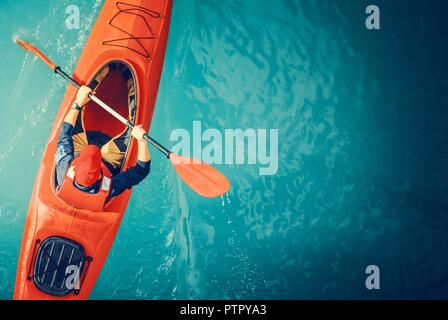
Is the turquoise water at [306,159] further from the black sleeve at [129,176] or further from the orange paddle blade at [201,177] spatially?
the black sleeve at [129,176]

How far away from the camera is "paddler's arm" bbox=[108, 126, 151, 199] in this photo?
3061mm

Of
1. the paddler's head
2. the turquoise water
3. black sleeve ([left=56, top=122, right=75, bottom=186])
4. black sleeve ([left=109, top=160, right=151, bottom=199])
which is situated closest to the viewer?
the paddler's head

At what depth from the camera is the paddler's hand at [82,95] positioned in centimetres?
315

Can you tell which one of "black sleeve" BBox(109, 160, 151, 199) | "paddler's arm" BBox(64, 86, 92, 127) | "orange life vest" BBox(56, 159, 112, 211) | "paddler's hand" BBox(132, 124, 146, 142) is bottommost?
"orange life vest" BBox(56, 159, 112, 211)

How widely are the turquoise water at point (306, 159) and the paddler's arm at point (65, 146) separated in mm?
966

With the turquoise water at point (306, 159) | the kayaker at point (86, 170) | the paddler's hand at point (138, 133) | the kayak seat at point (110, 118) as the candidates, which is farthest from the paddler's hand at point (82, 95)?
the turquoise water at point (306, 159)

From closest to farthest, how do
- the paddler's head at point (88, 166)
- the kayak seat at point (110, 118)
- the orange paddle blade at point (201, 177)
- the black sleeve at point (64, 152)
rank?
the paddler's head at point (88, 166) → the black sleeve at point (64, 152) → the kayak seat at point (110, 118) → the orange paddle blade at point (201, 177)

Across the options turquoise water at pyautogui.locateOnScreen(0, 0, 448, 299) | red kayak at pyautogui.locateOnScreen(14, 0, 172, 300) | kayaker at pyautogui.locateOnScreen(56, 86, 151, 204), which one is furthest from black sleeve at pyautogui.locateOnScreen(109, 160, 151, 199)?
turquoise water at pyautogui.locateOnScreen(0, 0, 448, 299)

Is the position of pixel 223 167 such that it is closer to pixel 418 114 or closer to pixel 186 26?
pixel 186 26

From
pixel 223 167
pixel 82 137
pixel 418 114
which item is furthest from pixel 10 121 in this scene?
pixel 418 114

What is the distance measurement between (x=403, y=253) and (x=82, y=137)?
3323 mm

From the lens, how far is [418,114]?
4.23m

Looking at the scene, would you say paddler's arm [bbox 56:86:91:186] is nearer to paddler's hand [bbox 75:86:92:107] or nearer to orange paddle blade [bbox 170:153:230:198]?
paddler's hand [bbox 75:86:92:107]
